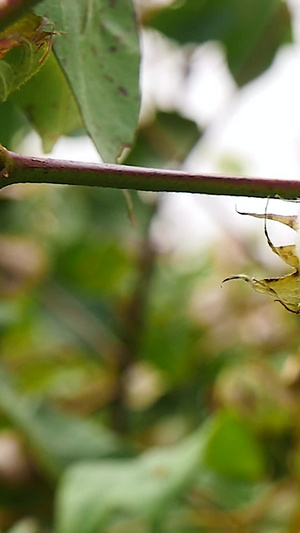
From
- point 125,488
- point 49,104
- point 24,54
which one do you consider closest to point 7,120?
point 49,104

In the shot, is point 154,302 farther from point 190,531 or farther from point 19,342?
point 190,531

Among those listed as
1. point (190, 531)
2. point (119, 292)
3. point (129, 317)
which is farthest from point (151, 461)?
point (119, 292)

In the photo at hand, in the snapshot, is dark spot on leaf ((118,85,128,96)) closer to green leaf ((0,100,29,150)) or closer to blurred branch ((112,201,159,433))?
green leaf ((0,100,29,150))

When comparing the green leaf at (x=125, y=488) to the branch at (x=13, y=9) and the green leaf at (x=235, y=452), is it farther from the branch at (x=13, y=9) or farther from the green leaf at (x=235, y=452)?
the branch at (x=13, y=9)

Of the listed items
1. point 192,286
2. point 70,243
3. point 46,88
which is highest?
point 46,88

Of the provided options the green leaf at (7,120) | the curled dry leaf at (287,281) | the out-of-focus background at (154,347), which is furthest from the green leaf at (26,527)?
the curled dry leaf at (287,281)

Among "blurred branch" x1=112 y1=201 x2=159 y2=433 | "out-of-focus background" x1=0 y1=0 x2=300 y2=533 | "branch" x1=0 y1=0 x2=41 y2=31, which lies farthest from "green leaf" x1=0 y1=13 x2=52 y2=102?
"blurred branch" x1=112 y1=201 x2=159 y2=433
